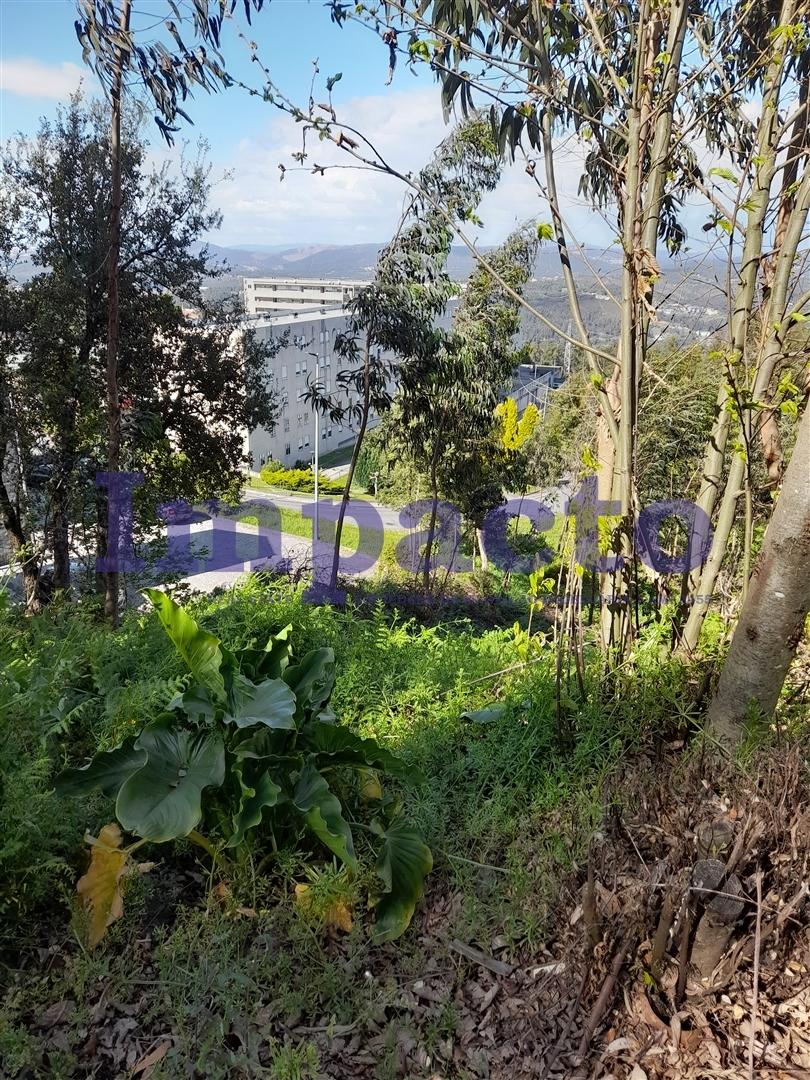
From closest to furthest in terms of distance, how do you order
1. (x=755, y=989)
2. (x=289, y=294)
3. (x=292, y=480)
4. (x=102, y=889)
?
(x=755, y=989), (x=102, y=889), (x=292, y=480), (x=289, y=294)

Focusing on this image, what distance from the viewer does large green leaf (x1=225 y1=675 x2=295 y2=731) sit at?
5.94 feet

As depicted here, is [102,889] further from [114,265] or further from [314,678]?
[114,265]

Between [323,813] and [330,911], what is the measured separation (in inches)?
9.2

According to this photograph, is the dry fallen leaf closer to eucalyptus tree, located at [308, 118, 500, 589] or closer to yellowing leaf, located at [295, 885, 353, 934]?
yellowing leaf, located at [295, 885, 353, 934]

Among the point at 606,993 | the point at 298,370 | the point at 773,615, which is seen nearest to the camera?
the point at 606,993

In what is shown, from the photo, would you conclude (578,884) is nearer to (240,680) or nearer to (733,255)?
(240,680)

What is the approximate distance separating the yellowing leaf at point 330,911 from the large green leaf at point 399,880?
3.1 inches

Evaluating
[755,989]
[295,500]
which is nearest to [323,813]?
[755,989]

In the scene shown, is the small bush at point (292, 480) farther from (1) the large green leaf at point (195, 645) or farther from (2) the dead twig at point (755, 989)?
(2) the dead twig at point (755, 989)

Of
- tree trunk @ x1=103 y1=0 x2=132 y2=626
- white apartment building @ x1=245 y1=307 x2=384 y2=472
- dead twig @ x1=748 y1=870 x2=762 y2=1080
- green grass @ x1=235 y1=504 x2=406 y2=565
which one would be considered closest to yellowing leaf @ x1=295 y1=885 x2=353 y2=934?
dead twig @ x1=748 y1=870 x2=762 y2=1080

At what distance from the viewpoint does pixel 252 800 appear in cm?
183

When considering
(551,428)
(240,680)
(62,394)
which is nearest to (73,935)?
(240,680)

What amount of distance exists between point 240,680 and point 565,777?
3.31 ft

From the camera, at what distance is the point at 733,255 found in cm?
287
